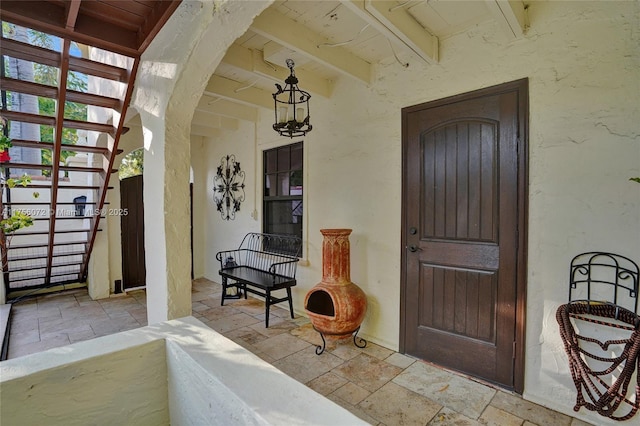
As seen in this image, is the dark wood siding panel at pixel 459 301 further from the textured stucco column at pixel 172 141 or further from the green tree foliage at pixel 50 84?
the green tree foliage at pixel 50 84

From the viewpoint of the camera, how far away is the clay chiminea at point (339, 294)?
8.69ft

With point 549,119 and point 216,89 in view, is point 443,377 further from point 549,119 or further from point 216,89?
point 216,89

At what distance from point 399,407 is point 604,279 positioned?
57.5 inches

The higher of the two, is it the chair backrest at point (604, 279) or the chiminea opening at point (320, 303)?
the chair backrest at point (604, 279)

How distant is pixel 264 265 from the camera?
166 inches

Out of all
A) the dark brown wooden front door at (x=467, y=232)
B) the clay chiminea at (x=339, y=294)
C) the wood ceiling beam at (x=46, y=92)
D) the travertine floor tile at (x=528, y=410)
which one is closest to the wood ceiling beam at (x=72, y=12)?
the wood ceiling beam at (x=46, y=92)

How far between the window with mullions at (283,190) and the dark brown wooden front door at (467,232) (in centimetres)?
152

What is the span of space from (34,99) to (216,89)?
2739 mm

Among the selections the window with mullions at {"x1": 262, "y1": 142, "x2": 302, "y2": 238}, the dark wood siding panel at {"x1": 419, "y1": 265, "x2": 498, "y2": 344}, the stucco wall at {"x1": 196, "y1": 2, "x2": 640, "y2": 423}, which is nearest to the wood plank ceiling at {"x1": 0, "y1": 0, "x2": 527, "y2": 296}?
the stucco wall at {"x1": 196, "y1": 2, "x2": 640, "y2": 423}

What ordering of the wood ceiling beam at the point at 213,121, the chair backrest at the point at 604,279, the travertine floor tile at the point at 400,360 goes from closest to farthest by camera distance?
the chair backrest at the point at 604,279, the travertine floor tile at the point at 400,360, the wood ceiling beam at the point at 213,121

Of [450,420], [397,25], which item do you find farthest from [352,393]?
[397,25]

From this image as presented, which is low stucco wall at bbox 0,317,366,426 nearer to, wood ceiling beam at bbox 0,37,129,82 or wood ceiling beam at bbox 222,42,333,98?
wood ceiling beam at bbox 0,37,129,82

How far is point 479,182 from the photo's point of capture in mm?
2268

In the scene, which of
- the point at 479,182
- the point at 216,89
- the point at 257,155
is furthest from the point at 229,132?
the point at 479,182
